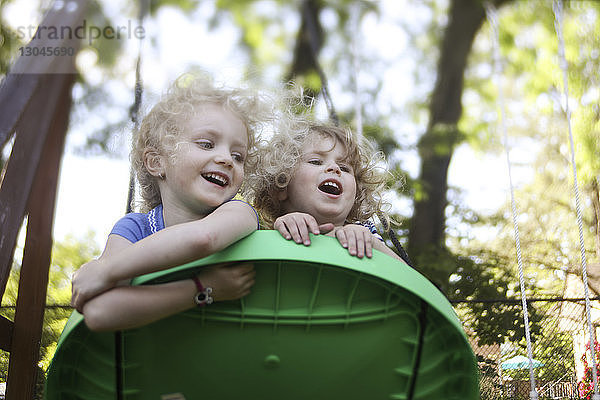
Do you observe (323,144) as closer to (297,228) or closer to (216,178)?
(216,178)

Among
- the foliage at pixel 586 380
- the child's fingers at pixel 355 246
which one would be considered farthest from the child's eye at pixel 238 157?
the foliage at pixel 586 380

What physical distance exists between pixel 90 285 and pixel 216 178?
0.34m

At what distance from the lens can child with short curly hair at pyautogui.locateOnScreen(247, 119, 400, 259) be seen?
45.1 inches

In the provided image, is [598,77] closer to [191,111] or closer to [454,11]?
[454,11]

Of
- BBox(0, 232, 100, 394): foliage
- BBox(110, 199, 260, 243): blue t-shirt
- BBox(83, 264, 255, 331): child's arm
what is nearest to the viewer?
BBox(83, 264, 255, 331): child's arm

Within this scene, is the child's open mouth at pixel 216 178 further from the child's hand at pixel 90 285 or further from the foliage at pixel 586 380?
the foliage at pixel 586 380

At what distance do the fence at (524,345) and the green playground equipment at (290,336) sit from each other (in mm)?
754

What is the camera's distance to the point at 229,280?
2.51 ft

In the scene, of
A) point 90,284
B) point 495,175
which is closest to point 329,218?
point 90,284

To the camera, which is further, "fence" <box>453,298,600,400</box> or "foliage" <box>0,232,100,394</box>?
"fence" <box>453,298,600,400</box>

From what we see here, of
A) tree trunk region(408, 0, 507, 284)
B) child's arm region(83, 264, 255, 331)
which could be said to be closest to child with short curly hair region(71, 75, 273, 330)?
child's arm region(83, 264, 255, 331)

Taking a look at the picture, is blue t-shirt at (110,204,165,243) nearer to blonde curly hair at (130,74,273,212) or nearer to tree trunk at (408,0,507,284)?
blonde curly hair at (130,74,273,212)

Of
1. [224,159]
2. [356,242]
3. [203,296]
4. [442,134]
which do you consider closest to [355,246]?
[356,242]

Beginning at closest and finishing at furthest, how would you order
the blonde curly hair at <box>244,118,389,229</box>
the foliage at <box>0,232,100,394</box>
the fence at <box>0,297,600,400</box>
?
the blonde curly hair at <box>244,118,389,229</box> → the foliage at <box>0,232,100,394</box> → the fence at <box>0,297,600,400</box>
